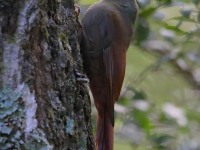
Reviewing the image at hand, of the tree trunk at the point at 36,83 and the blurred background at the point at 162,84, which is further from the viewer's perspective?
the blurred background at the point at 162,84

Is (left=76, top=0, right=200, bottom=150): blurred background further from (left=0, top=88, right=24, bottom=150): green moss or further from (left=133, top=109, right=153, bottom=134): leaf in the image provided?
(left=0, top=88, right=24, bottom=150): green moss

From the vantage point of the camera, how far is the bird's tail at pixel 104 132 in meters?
2.85

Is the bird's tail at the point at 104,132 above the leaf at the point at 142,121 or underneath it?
above

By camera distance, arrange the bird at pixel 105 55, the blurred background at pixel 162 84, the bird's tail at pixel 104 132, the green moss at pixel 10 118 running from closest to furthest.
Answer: the green moss at pixel 10 118 < the bird's tail at pixel 104 132 < the bird at pixel 105 55 < the blurred background at pixel 162 84

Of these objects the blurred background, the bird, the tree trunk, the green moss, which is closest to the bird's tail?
the bird

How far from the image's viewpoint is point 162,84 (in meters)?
4.93

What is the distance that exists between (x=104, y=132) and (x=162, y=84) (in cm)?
205

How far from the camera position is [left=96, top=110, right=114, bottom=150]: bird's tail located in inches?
112

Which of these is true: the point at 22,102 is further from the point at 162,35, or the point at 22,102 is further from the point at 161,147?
the point at 162,35

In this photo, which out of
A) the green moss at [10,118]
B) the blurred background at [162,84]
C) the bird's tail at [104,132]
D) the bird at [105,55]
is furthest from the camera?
the blurred background at [162,84]

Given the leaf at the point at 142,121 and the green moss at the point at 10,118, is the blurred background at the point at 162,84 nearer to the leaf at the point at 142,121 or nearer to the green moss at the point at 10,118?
the leaf at the point at 142,121

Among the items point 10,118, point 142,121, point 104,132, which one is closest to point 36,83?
point 10,118

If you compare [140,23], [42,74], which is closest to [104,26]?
[140,23]

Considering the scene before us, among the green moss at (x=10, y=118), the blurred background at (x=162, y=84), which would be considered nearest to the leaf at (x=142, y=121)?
the blurred background at (x=162, y=84)
